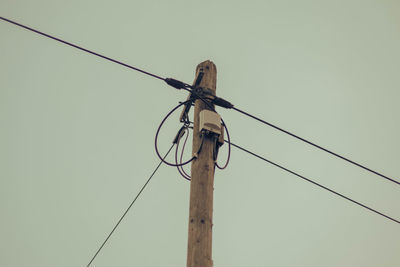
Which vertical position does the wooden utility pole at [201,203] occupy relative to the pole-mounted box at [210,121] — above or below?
below

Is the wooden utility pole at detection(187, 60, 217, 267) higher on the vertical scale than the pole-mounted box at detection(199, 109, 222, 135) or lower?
lower

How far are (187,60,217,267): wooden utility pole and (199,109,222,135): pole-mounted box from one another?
102 millimetres

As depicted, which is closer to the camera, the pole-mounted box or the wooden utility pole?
the wooden utility pole

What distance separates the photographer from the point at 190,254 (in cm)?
318

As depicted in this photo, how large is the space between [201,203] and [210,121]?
0.96m

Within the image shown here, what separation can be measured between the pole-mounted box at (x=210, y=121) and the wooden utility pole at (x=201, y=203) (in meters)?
0.10

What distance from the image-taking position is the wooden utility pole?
10.4 ft

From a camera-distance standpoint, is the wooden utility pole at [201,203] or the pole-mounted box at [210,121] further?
the pole-mounted box at [210,121]

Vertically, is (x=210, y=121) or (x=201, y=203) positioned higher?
(x=210, y=121)

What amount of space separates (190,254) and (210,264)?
8.1 inches

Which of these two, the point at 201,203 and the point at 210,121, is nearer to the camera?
the point at 201,203

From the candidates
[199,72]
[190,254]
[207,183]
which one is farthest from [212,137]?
[190,254]

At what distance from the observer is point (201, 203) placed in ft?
11.2

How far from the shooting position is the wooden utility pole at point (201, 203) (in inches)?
125
